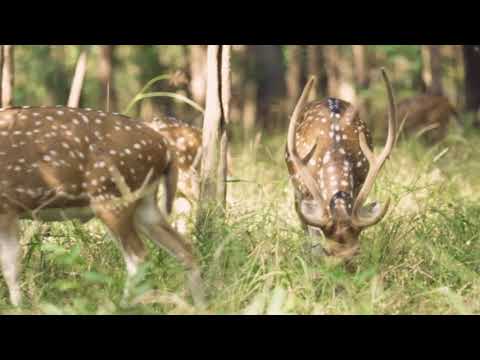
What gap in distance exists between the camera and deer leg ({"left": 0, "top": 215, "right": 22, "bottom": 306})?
6.13m

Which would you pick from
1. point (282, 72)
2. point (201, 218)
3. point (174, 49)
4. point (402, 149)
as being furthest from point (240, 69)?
point (201, 218)

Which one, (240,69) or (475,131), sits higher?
(240,69)

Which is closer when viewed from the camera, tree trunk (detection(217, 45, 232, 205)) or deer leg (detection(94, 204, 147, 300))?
deer leg (detection(94, 204, 147, 300))

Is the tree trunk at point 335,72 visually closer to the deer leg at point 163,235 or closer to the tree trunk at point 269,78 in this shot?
the tree trunk at point 269,78

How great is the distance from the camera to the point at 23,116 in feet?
20.6

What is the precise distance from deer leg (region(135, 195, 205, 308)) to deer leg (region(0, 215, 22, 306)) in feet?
2.64

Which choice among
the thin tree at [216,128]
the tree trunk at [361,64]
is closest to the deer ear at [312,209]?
→ the thin tree at [216,128]

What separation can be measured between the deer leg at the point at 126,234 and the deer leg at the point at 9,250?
576 millimetres

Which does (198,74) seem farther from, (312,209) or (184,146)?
(312,209)

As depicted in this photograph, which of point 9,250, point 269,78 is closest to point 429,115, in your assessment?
point 269,78

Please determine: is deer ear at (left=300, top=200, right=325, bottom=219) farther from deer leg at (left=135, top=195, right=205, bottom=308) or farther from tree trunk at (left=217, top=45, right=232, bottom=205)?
deer leg at (left=135, top=195, right=205, bottom=308)

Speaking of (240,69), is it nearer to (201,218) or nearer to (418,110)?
(418,110)

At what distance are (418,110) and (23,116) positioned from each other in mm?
9166

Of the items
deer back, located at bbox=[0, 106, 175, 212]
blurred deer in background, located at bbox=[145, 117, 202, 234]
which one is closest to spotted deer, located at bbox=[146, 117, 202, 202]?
blurred deer in background, located at bbox=[145, 117, 202, 234]
